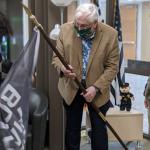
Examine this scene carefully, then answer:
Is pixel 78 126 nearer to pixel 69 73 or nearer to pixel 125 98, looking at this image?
pixel 69 73

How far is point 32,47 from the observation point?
7.96ft

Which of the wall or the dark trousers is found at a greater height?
the wall

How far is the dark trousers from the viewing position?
9.39 feet

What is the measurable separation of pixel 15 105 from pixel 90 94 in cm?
65

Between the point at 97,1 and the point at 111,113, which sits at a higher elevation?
the point at 97,1

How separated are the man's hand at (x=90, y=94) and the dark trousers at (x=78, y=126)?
14 cm

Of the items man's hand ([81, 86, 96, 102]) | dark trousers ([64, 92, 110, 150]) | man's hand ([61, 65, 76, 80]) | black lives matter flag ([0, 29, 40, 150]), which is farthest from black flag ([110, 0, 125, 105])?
black lives matter flag ([0, 29, 40, 150])

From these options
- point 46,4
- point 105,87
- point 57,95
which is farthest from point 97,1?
point 105,87

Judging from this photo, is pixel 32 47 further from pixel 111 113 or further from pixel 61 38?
pixel 111 113

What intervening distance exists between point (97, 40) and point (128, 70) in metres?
1.73

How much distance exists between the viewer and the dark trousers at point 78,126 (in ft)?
9.39

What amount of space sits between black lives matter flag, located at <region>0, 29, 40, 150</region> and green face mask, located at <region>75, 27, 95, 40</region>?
1.80 ft

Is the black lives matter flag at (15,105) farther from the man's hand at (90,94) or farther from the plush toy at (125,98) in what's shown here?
the plush toy at (125,98)

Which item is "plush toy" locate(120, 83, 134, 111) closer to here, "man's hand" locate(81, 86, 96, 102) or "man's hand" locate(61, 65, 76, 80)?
"man's hand" locate(81, 86, 96, 102)
